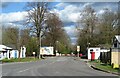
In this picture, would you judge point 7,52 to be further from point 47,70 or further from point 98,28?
point 47,70

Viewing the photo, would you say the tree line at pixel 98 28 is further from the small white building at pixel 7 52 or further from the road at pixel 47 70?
the road at pixel 47 70

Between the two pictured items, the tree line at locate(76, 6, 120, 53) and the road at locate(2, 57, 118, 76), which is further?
the tree line at locate(76, 6, 120, 53)

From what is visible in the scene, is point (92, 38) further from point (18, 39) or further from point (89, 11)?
point (18, 39)

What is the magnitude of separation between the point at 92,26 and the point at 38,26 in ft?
47.4

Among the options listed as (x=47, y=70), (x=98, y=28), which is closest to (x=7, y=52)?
(x=98, y=28)

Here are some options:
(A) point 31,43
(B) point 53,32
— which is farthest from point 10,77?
(A) point 31,43

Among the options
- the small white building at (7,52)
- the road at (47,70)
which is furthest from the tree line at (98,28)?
the road at (47,70)

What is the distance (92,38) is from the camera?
84438mm

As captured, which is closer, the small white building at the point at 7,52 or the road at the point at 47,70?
the road at the point at 47,70

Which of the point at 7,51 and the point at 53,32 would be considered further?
the point at 53,32

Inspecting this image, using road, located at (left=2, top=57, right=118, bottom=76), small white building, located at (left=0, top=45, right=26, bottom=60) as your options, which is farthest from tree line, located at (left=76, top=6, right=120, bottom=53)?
road, located at (left=2, top=57, right=118, bottom=76)

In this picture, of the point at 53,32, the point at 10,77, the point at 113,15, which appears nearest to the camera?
the point at 10,77

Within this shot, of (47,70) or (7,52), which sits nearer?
(47,70)

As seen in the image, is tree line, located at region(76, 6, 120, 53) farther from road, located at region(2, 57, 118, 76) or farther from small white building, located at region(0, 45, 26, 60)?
road, located at region(2, 57, 118, 76)
